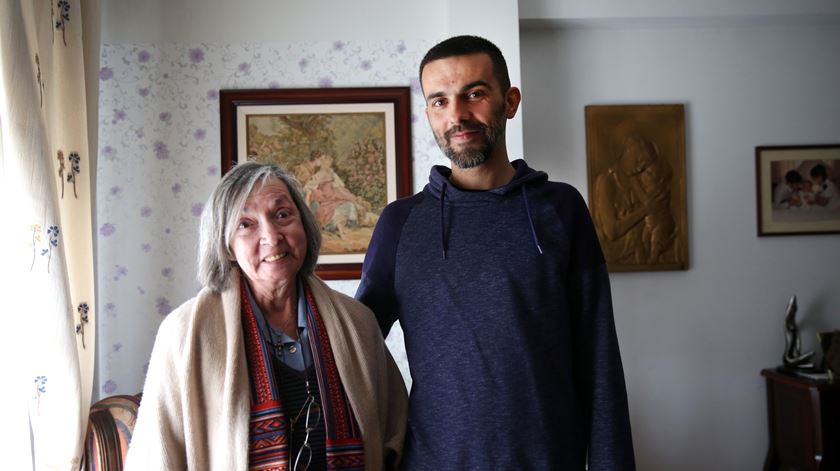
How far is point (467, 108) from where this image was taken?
131 centimetres

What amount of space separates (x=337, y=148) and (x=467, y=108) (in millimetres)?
1659

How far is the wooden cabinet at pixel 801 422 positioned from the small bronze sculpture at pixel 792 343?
6 centimetres

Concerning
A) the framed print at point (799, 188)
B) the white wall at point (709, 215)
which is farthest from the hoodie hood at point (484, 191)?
the framed print at point (799, 188)

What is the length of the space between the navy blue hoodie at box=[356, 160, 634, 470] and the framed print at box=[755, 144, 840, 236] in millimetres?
2213

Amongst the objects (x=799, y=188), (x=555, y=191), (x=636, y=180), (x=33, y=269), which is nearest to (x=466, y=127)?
(x=555, y=191)

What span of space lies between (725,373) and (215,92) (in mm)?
2800

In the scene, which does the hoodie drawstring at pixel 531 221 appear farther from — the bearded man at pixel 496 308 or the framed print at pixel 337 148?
the framed print at pixel 337 148

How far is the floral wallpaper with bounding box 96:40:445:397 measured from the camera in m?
2.81

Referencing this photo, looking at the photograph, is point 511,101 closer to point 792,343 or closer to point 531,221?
point 531,221

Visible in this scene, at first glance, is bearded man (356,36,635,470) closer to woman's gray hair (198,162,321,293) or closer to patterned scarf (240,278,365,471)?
patterned scarf (240,278,365,471)

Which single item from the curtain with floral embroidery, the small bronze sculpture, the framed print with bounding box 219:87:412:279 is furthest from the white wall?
the curtain with floral embroidery

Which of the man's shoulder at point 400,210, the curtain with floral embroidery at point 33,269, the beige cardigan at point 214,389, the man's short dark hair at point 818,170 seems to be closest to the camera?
the beige cardigan at point 214,389

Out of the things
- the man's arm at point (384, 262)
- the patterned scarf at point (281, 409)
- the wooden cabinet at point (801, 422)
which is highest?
the man's arm at point (384, 262)

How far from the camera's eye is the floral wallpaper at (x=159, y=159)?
2.81 meters
